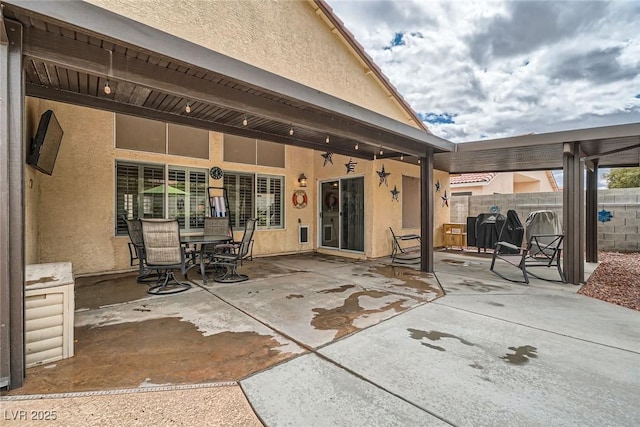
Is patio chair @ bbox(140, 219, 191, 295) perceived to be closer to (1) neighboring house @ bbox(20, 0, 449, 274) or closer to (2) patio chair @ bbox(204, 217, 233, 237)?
(1) neighboring house @ bbox(20, 0, 449, 274)

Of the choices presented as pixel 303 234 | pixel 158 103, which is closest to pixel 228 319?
pixel 158 103

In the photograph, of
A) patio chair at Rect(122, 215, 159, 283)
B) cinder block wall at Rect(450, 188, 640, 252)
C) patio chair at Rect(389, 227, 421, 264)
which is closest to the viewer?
patio chair at Rect(122, 215, 159, 283)

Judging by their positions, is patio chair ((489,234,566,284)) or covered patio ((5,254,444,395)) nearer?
covered patio ((5,254,444,395))

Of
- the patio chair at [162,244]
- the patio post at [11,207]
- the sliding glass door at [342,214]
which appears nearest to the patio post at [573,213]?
the sliding glass door at [342,214]

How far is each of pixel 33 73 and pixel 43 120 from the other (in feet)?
3.17

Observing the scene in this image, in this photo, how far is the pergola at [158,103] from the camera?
1943 millimetres

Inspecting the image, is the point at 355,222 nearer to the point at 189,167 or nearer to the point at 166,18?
the point at 189,167

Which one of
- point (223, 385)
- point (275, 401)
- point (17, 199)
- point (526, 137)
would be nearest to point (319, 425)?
point (275, 401)

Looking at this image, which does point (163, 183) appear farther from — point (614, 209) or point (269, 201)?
point (614, 209)

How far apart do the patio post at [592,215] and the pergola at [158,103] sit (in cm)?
A: 61

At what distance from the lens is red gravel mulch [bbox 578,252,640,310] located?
4.27 metres

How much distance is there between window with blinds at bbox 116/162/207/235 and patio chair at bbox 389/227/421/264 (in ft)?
15.9

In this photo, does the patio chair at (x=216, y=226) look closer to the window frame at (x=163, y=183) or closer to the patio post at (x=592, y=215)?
the window frame at (x=163, y=183)

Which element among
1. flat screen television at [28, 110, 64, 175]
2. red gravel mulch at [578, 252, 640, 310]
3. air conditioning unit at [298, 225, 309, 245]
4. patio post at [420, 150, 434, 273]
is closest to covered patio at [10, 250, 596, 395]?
patio post at [420, 150, 434, 273]
